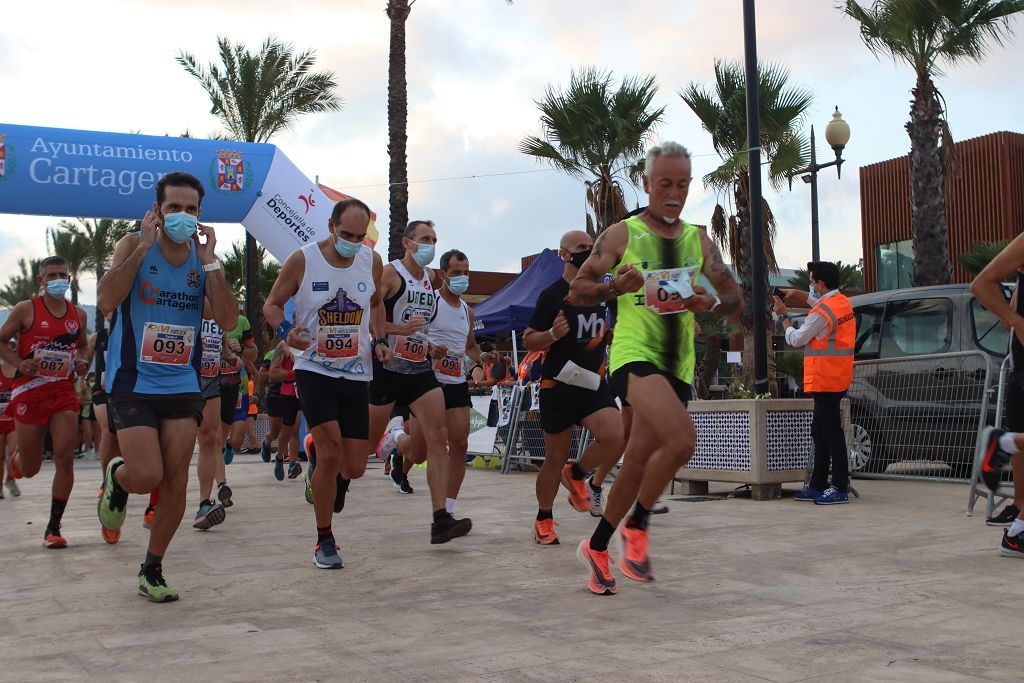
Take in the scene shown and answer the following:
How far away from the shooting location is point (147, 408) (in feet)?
15.4

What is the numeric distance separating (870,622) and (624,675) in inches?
50.4

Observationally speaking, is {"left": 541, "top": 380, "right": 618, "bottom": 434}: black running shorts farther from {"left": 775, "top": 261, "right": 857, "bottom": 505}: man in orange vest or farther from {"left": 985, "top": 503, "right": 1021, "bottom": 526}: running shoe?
{"left": 985, "top": 503, "right": 1021, "bottom": 526}: running shoe

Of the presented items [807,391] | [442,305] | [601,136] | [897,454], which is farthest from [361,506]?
[601,136]

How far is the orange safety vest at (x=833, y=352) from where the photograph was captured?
329 inches

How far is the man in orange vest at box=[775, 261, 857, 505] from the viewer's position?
A: 832 centimetres

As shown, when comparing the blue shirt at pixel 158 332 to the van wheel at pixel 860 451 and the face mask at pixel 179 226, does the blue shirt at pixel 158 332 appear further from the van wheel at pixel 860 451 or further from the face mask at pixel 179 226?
the van wheel at pixel 860 451

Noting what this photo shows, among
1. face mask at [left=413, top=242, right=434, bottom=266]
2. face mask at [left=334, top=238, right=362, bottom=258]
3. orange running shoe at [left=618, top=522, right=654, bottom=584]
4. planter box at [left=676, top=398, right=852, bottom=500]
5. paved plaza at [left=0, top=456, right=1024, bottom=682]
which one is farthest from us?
planter box at [left=676, top=398, right=852, bottom=500]

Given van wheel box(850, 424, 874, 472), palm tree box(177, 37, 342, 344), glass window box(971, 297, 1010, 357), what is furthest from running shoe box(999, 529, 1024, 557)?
palm tree box(177, 37, 342, 344)

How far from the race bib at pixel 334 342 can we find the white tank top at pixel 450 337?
4.48ft

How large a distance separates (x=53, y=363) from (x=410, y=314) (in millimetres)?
2516

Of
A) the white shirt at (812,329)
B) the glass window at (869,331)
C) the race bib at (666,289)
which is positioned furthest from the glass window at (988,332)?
the race bib at (666,289)

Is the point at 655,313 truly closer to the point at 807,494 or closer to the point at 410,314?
the point at 410,314

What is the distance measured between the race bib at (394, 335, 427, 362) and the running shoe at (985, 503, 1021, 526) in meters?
3.86

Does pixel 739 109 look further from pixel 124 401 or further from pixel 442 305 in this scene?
pixel 124 401
